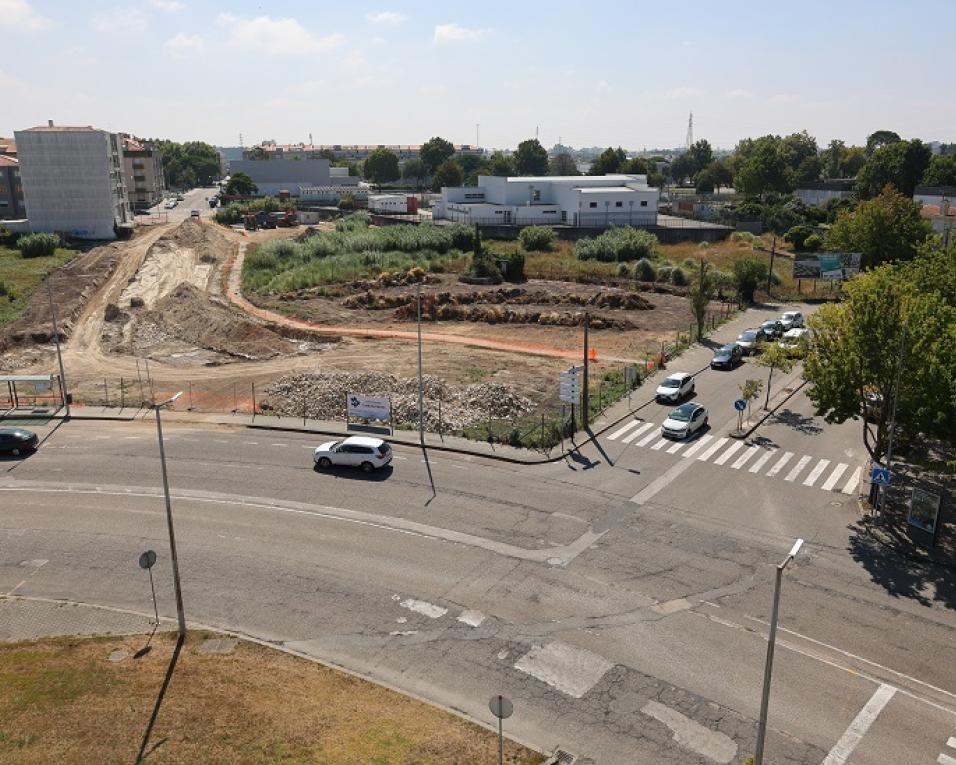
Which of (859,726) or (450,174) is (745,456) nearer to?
(859,726)

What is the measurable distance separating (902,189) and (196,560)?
12890 cm

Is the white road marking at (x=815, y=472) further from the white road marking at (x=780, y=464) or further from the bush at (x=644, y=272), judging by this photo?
the bush at (x=644, y=272)

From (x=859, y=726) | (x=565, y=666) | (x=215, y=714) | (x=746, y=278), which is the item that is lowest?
(x=859, y=726)

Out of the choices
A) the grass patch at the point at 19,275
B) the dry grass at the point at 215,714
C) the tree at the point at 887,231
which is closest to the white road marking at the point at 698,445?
the dry grass at the point at 215,714

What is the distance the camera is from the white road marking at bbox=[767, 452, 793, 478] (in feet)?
117

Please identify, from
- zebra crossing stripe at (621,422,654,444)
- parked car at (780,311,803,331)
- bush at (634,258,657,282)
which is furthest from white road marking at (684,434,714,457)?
bush at (634,258,657,282)

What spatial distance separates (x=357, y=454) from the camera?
3522 cm

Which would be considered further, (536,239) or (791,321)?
(536,239)

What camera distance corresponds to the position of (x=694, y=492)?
110ft

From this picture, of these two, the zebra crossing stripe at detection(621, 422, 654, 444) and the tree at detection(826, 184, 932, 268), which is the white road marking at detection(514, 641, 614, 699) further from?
the tree at detection(826, 184, 932, 268)

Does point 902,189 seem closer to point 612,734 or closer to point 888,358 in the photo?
point 888,358

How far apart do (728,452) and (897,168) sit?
104733 millimetres

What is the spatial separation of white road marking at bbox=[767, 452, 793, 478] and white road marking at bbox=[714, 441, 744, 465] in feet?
7.18

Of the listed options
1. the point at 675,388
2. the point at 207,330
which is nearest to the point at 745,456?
the point at 675,388
